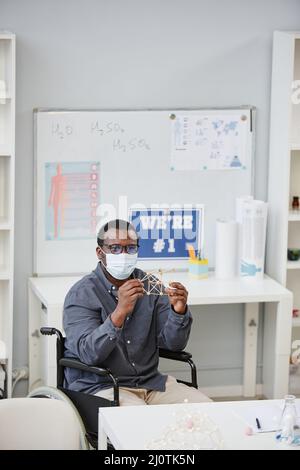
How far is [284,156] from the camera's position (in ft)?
15.9

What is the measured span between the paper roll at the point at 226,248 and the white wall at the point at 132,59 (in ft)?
1.08

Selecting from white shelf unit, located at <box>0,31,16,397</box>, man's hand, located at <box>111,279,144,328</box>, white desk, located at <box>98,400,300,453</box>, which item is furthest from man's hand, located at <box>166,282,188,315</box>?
white shelf unit, located at <box>0,31,16,397</box>

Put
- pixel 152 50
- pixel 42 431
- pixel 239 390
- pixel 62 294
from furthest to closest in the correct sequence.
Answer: pixel 239 390, pixel 152 50, pixel 62 294, pixel 42 431

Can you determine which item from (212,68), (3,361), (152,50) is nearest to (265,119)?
(212,68)

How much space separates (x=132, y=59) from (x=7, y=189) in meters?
0.98

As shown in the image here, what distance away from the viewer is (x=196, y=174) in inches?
196

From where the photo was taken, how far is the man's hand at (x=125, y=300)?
3.62m

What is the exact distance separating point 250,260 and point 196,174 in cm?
57

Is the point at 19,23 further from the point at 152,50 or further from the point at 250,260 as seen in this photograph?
the point at 250,260

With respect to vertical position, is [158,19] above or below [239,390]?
above

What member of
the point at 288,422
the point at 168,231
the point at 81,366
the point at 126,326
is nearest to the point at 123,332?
the point at 126,326

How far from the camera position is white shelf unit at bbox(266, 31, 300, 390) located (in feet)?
15.7

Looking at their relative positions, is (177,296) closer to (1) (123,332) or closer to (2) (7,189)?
(1) (123,332)

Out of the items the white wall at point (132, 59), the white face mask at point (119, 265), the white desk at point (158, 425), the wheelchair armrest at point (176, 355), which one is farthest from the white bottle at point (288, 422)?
the white wall at point (132, 59)
